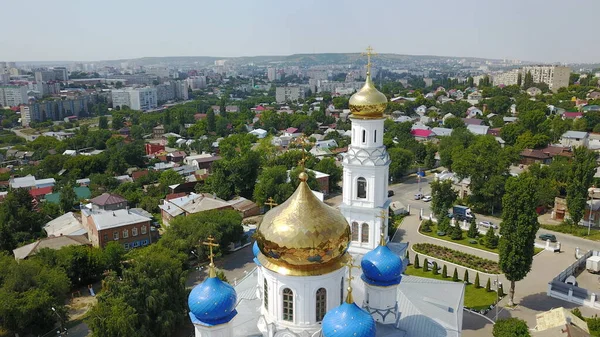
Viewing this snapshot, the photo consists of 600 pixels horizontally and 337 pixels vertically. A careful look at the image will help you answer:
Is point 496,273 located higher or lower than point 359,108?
lower

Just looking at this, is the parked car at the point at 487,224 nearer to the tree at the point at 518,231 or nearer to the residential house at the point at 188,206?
the tree at the point at 518,231

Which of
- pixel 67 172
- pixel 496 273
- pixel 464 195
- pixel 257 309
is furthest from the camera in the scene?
pixel 67 172

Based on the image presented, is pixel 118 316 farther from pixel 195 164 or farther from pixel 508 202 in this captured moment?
pixel 195 164

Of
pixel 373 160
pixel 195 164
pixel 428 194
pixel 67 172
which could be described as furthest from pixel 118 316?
pixel 67 172

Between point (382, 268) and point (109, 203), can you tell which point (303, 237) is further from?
point (109, 203)

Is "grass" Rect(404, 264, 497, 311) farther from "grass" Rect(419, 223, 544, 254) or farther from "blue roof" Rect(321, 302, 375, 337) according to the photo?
"blue roof" Rect(321, 302, 375, 337)

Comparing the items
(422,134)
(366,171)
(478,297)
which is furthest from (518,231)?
(422,134)

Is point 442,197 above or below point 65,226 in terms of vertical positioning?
above
